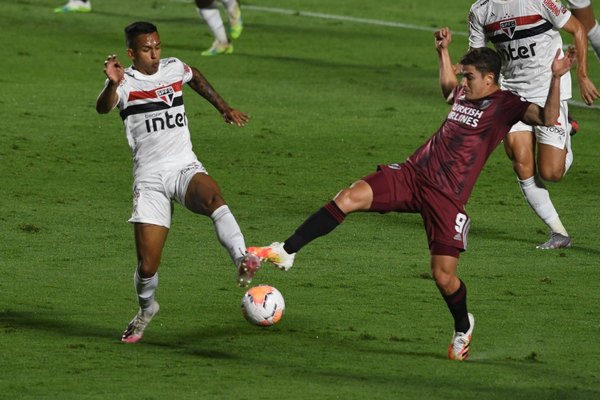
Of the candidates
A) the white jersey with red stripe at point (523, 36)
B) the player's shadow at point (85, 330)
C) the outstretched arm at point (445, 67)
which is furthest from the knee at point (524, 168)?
the player's shadow at point (85, 330)

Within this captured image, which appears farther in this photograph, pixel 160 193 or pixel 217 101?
pixel 217 101

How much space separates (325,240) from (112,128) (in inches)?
234

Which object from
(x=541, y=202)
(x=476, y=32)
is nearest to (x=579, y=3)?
(x=476, y=32)

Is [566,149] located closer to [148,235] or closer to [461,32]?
[148,235]

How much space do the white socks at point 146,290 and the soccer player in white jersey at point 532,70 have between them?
4157mm

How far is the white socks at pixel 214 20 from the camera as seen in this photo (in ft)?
74.4

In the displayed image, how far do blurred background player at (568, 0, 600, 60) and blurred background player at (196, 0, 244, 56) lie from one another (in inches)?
410

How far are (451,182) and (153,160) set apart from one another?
1876 mm

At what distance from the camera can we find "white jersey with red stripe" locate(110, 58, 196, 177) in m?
9.27

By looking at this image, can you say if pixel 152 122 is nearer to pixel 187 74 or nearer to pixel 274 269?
pixel 187 74

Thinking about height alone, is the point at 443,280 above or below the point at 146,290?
above

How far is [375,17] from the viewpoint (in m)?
28.6

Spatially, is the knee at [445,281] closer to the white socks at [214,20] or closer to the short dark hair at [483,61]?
the short dark hair at [483,61]

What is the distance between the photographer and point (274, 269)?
11797 millimetres
